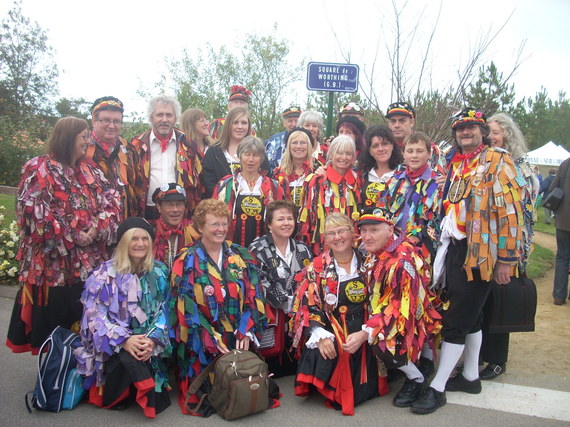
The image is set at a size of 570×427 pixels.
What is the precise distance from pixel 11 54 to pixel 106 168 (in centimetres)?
2442

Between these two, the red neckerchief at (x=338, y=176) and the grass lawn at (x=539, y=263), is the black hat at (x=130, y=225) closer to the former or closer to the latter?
the red neckerchief at (x=338, y=176)

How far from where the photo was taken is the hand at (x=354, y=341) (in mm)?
3516

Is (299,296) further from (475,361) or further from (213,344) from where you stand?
(475,361)

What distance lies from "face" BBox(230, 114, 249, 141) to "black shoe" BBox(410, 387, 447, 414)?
2973mm

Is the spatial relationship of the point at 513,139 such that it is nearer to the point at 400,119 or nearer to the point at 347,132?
the point at 400,119

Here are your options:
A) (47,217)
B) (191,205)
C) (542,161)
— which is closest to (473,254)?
(191,205)

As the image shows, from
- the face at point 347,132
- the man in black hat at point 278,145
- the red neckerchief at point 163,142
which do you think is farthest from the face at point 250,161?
the face at point 347,132

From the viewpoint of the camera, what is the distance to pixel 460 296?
3.58 m

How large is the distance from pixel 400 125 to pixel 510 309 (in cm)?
202

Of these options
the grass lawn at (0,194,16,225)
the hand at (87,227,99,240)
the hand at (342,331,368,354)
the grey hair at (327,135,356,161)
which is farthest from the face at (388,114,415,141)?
the grass lawn at (0,194,16,225)

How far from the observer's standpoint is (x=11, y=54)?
78.9ft

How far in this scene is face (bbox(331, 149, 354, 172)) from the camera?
442 cm

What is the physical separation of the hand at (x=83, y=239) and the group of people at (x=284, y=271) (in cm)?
1

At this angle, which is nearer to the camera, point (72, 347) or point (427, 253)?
point (72, 347)
